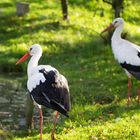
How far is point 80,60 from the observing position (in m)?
18.9

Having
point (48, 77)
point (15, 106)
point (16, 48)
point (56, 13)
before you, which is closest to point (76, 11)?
point (56, 13)

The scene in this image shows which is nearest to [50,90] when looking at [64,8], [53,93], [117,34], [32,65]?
[53,93]

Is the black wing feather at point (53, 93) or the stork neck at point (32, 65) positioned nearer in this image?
the black wing feather at point (53, 93)

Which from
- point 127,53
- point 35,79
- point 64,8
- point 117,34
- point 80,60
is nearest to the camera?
point 35,79

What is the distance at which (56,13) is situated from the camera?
24.8 meters

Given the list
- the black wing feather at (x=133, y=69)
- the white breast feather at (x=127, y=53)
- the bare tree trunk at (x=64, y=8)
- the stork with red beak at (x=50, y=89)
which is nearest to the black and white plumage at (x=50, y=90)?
the stork with red beak at (x=50, y=89)

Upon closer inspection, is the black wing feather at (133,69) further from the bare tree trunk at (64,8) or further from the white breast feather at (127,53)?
the bare tree trunk at (64,8)

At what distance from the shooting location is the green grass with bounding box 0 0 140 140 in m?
10.4

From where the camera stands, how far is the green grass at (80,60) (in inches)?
411

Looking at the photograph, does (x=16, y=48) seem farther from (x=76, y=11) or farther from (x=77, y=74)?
(x=76, y=11)

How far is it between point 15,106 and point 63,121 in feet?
7.30

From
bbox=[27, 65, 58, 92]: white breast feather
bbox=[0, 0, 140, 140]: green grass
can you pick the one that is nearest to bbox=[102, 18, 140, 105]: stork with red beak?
bbox=[0, 0, 140, 140]: green grass

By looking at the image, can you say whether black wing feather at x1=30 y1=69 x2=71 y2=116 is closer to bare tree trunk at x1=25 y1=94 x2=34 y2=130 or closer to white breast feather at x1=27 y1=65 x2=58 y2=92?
white breast feather at x1=27 y1=65 x2=58 y2=92

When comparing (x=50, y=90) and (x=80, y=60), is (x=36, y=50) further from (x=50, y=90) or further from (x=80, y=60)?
(x=80, y=60)
